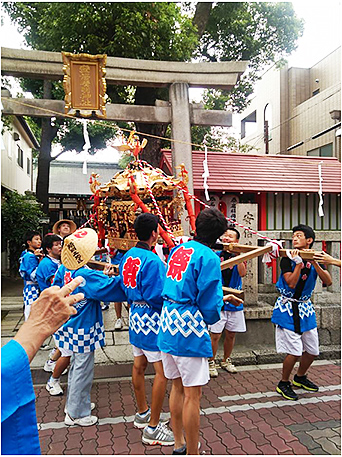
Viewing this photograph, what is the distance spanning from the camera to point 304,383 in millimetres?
4535

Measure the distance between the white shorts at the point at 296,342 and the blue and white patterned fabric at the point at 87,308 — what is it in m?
2.15

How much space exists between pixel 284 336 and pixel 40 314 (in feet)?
12.0

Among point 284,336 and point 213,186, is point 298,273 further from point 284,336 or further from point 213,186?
point 213,186

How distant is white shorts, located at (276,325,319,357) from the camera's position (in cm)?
423

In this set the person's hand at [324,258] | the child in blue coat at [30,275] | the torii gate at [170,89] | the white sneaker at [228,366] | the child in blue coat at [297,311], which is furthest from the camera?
the torii gate at [170,89]

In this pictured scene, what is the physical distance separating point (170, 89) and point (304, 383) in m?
6.08

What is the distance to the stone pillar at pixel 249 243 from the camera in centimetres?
618

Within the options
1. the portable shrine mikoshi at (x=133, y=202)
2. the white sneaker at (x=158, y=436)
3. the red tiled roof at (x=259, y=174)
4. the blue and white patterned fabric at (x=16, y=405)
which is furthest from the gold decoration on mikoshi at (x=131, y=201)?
the blue and white patterned fabric at (x=16, y=405)

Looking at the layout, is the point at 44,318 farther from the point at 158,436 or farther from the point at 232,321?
the point at 232,321

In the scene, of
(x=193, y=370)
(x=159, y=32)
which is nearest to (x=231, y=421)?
(x=193, y=370)

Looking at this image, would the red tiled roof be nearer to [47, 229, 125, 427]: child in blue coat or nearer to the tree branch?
the tree branch

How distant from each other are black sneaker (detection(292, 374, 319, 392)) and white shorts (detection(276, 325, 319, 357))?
0.46 metres

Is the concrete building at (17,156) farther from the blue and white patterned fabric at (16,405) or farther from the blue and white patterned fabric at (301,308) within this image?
the blue and white patterned fabric at (16,405)

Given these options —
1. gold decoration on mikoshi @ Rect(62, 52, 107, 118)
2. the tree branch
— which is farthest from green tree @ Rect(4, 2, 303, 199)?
gold decoration on mikoshi @ Rect(62, 52, 107, 118)
